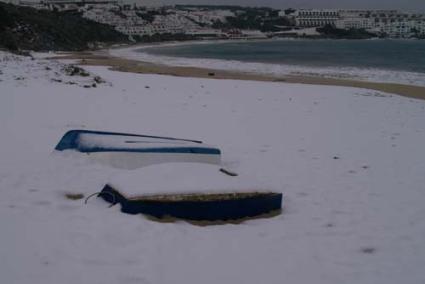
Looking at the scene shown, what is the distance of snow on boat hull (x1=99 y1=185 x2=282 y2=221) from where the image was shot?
483 centimetres

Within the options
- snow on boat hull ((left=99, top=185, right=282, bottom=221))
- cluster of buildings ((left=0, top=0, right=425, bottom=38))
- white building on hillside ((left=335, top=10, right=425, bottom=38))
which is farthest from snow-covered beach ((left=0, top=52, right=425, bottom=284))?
white building on hillside ((left=335, top=10, right=425, bottom=38))

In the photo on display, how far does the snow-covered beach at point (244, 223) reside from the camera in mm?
3955

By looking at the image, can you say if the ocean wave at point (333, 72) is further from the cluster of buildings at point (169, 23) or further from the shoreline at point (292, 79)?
the cluster of buildings at point (169, 23)

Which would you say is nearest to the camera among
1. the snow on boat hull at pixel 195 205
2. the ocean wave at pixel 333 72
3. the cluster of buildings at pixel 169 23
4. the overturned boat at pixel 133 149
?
the snow on boat hull at pixel 195 205

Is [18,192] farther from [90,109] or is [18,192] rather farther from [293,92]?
[293,92]

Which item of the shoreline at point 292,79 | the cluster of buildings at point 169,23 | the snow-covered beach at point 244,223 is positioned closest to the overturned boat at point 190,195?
the snow-covered beach at point 244,223

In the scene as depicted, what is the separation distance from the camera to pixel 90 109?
37.3 ft

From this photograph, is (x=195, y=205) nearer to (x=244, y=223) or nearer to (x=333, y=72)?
(x=244, y=223)

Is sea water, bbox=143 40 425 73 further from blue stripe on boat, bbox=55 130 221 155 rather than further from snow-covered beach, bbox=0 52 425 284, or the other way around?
blue stripe on boat, bbox=55 130 221 155

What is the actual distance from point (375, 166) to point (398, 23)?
19695 centimetres

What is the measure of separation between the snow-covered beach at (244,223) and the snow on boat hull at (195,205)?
12cm

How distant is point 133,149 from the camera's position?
6.38 m

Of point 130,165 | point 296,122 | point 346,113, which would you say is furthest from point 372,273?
point 346,113

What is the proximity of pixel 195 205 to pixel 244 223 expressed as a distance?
473 mm
